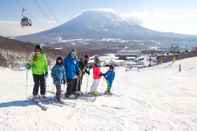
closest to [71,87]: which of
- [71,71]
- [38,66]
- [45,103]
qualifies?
[71,71]

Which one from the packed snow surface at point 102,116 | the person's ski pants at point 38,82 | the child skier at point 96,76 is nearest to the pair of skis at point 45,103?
the packed snow surface at point 102,116

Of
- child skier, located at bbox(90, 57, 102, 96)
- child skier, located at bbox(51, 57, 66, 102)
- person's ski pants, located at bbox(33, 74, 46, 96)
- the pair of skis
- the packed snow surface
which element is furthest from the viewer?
child skier, located at bbox(90, 57, 102, 96)

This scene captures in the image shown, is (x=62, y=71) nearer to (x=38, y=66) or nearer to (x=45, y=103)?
(x=38, y=66)

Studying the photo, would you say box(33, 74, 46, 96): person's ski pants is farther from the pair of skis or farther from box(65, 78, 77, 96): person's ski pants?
box(65, 78, 77, 96): person's ski pants

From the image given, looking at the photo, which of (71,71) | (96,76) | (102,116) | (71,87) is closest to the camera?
(102,116)

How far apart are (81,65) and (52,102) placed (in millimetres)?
2172

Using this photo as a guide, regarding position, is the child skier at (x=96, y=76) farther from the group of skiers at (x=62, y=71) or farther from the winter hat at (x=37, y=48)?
the winter hat at (x=37, y=48)

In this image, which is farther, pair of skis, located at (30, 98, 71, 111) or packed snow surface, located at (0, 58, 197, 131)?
pair of skis, located at (30, 98, 71, 111)

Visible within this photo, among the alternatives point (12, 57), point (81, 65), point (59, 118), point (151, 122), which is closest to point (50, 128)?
point (59, 118)

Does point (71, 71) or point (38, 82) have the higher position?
point (71, 71)

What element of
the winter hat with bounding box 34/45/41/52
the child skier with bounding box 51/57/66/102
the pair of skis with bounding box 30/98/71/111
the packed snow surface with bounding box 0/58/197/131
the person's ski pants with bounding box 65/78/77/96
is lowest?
the packed snow surface with bounding box 0/58/197/131

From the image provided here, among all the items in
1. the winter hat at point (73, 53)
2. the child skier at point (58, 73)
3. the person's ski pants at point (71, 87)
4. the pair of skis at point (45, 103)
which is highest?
the winter hat at point (73, 53)

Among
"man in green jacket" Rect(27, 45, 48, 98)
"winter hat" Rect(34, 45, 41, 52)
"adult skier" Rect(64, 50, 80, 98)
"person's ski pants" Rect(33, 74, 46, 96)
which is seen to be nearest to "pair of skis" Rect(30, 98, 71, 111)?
"person's ski pants" Rect(33, 74, 46, 96)

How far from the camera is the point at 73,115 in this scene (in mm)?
8641
